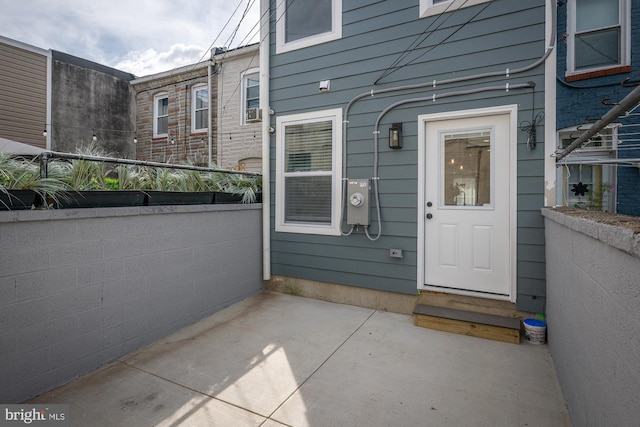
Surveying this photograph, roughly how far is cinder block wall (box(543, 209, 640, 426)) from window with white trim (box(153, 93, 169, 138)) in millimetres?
9608

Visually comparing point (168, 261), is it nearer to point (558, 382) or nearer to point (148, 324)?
point (148, 324)

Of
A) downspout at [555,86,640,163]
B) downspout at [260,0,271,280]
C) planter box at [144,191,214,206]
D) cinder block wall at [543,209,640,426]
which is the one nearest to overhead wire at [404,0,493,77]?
downspout at [555,86,640,163]

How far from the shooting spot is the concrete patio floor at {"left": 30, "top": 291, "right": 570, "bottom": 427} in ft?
6.27

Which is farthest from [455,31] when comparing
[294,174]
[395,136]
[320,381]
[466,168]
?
[320,381]

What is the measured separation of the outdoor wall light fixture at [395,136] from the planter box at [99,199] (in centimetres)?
250

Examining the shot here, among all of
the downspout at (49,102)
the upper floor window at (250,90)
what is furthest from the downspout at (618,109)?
the downspout at (49,102)

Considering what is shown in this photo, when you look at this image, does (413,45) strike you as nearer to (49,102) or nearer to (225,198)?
(225,198)

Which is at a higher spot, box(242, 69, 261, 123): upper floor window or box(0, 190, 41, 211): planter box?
box(242, 69, 261, 123): upper floor window

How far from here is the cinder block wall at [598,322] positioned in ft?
3.07

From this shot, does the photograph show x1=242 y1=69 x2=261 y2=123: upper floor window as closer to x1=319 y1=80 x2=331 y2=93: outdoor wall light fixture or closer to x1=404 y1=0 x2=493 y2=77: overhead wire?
x1=319 y1=80 x2=331 y2=93: outdoor wall light fixture

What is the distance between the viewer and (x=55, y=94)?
817 centimetres

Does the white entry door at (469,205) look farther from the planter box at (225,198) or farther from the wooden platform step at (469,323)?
the planter box at (225,198)

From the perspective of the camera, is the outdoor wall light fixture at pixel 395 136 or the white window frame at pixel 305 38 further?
the white window frame at pixel 305 38

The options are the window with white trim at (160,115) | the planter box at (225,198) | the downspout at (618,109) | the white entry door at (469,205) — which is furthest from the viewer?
the window with white trim at (160,115)
